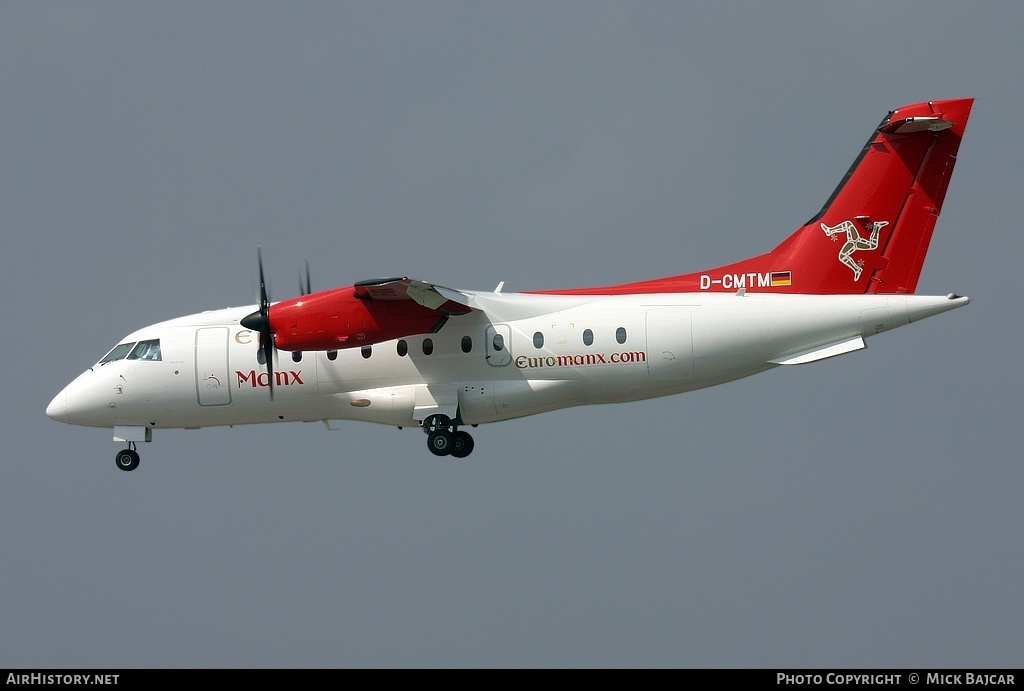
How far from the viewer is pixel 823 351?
27.4m

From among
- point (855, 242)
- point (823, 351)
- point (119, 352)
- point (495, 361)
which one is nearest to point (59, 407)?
point (119, 352)

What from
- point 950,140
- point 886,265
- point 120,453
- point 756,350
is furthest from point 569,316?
point 120,453

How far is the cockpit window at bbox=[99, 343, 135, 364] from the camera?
30281 millimetres

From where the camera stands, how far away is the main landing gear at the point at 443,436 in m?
28.6

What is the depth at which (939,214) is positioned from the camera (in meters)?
28.0

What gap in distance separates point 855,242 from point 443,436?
866cm

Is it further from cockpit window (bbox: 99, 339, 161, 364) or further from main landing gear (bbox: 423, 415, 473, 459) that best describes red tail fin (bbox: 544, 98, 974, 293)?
cockpit window (bbox: 99, 339, 161, 364)

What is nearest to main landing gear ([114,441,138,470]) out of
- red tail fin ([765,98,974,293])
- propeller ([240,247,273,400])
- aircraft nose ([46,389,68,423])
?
aircraft nose ([46,389,68,423])

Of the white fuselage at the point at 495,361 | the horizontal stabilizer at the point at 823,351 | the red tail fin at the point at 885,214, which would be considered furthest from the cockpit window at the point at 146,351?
the horizontal stabilizer at the point at 823,351

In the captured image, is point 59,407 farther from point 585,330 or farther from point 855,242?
point 855,242

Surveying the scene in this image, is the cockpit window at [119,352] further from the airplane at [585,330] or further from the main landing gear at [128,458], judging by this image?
the main landing gear at [128,458]

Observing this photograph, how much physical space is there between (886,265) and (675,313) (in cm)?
405

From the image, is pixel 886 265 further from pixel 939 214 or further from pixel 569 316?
pixel 569 316

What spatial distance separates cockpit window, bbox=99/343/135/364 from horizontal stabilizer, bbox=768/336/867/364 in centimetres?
1294
